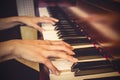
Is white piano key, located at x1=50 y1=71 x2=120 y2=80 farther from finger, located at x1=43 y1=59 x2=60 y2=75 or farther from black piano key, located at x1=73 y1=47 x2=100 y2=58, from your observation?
black piano key, located at x1=73 y1=47 x2=100 y2=58

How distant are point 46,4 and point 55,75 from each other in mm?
2674

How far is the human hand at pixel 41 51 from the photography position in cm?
108

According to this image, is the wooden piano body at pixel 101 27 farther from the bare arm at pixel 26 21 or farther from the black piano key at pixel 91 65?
the bare arm at pixel 26 21


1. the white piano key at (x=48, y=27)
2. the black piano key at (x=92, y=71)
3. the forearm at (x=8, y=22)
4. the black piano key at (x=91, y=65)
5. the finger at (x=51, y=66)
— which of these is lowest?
the black piano key at (x=92, y=71)

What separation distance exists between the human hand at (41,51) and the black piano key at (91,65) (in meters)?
0.04

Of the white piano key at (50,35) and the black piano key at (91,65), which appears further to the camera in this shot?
the white piano key at (50,35)

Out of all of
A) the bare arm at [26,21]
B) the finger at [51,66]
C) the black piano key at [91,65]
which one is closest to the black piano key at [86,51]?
the black piano key at [91,65]

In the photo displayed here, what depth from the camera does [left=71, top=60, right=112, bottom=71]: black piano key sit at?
3.75 ft

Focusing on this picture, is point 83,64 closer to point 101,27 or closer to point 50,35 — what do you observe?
point 101,27

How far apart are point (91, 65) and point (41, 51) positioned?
35 cm

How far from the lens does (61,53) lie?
1.10 metres

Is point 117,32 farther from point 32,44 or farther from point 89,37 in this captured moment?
point 32,44

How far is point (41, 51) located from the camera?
112cm

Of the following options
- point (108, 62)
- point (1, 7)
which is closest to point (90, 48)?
point (108, 62)
